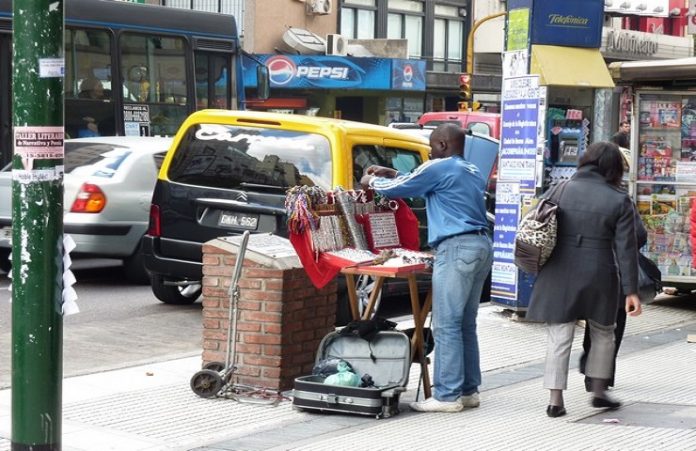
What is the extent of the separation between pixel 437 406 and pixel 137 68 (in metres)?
11.8

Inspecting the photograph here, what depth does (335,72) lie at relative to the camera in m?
40.7

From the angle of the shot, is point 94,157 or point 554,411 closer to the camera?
point 554,411

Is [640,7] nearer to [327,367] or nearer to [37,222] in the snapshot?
[327,367]

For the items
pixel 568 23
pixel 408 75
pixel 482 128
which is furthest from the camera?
pixel 408 75

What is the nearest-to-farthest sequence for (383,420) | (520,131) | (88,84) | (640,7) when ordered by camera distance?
(383,420)
(520,131)
(88,84)
(640,7)

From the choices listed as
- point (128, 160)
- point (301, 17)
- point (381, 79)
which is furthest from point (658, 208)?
point (301, 17)

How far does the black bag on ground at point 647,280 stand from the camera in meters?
8.60

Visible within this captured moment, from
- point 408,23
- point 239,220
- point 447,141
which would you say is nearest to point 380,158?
point 239,220

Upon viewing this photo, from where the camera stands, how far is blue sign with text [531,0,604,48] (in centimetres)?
1172

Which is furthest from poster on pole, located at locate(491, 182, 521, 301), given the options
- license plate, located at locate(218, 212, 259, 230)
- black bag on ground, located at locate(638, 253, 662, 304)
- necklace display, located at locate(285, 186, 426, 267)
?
necklace display, located at locate(285, 186, 426, 267)

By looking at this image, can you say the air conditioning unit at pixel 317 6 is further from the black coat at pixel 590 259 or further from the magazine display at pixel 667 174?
the black coat at pixel 590 259

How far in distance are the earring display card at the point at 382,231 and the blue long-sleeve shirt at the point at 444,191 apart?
0.43m

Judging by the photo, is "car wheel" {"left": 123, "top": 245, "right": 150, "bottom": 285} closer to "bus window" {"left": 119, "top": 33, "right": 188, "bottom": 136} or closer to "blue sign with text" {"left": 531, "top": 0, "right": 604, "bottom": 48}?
"bus window" {"left": 119, "top": 33, "right": 188, "bottom": 136}

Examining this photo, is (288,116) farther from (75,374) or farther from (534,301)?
(534,301)
